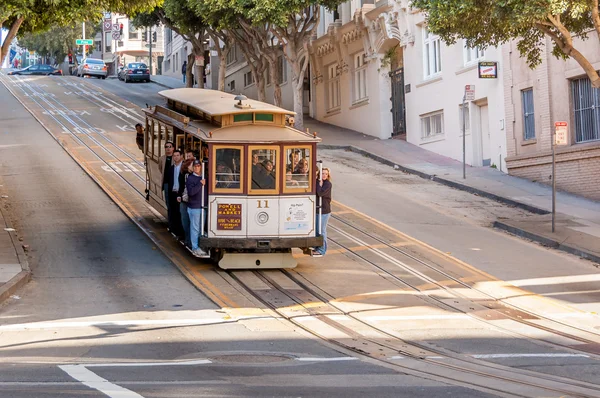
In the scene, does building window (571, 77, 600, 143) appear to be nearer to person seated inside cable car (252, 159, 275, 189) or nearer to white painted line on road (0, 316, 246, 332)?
person seated inside cable car (252, 159, 275, 189)

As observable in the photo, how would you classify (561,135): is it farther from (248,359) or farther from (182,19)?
(182,19)

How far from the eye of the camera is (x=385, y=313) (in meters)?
14.4

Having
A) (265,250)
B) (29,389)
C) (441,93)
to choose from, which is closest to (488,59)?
(441,93)

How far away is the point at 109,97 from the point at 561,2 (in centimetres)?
4189

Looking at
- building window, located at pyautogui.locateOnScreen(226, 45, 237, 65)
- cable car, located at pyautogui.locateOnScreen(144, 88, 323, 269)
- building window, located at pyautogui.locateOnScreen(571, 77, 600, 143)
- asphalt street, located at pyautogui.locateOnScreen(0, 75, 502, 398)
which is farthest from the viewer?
building window, located at pyautogui.locateOnScreen(226, 45, 237, 65)

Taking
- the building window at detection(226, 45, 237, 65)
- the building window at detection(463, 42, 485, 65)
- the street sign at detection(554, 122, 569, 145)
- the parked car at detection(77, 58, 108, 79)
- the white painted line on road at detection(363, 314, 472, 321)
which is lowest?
the white painted line on road at detection(363, 314, 472, 321)

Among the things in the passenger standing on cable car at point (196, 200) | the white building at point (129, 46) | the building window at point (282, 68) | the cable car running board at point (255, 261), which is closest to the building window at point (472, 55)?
the cable car running board at point (255, 261)

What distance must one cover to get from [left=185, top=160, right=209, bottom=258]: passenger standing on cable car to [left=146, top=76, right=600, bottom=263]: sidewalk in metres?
8.15

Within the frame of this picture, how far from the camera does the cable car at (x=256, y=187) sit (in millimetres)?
16812

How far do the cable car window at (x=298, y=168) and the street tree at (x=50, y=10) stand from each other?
6905 millimetres

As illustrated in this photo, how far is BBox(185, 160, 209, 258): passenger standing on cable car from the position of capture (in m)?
16.9

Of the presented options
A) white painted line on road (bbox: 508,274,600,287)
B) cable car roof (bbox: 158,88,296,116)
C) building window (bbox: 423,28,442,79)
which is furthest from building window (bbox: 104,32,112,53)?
white painted line on road (bbox: 508,274,600,287)

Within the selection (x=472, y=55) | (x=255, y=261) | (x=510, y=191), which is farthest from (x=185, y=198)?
(x=472, y=55)

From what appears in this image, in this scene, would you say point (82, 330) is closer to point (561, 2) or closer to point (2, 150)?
point (561, 2)
